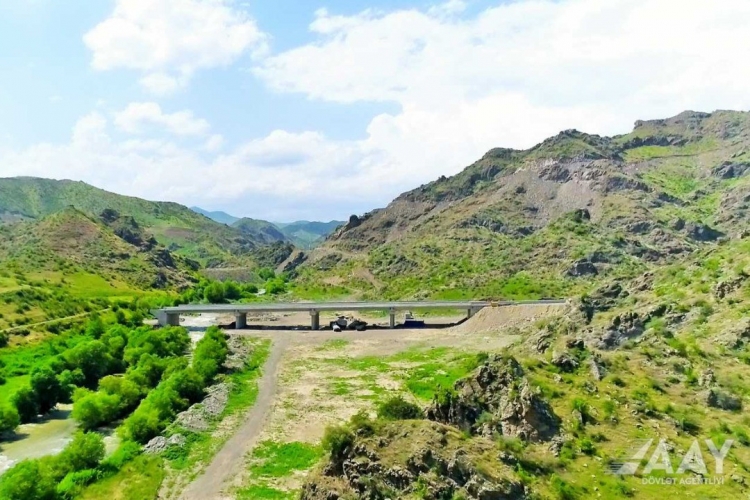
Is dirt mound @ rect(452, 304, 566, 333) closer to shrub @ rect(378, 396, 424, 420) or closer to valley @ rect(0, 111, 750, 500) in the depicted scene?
valley @ rect(0, 111, 750, 500)

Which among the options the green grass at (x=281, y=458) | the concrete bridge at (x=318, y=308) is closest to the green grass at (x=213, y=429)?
the green grass at (x=281, y=458)

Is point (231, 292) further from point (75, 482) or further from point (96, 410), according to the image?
point (75, 482)

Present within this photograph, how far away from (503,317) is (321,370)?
43.7 meters

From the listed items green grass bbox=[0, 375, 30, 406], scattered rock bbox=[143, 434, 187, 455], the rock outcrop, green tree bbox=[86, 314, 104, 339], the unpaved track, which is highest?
the rock outcrop

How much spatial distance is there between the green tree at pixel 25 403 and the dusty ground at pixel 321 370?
25.5 m

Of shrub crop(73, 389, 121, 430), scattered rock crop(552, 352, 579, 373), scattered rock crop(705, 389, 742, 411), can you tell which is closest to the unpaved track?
shrub crop(73, 389, 121, 430)

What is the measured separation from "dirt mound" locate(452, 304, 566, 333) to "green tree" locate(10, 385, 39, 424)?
75169mm

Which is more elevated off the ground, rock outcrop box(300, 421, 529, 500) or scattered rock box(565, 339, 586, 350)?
scattered rock box(565, 339, 586, 350)

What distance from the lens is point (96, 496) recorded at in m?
41.2

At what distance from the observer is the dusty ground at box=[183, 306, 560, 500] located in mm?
50094

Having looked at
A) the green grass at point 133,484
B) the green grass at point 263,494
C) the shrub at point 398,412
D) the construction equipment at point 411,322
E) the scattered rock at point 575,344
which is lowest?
the green grass at point 263,494

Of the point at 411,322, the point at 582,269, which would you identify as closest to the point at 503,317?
the point at 411,322

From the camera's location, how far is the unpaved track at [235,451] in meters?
42.2

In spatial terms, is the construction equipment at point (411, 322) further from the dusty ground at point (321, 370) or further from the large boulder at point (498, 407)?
the large boulder at point (498, 407)
